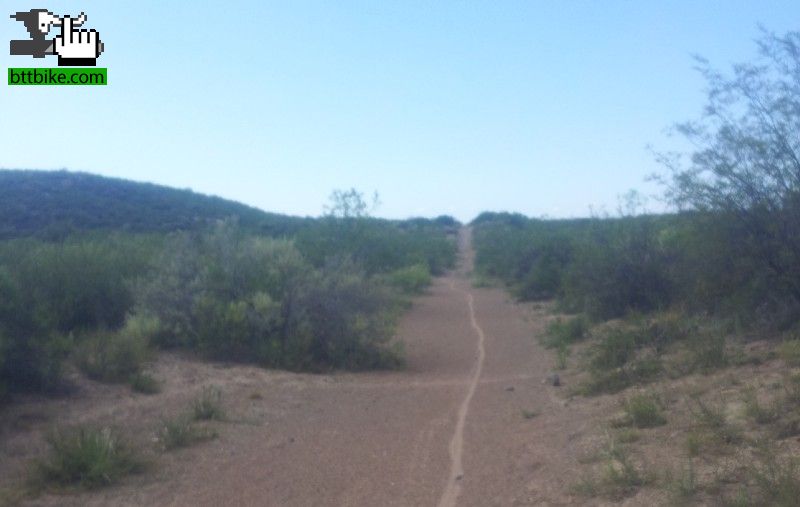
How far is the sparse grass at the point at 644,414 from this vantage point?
11.6m

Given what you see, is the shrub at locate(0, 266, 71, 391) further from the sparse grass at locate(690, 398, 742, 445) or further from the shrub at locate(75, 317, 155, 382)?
the sparse grass at locate(690, 398, 742, 445)

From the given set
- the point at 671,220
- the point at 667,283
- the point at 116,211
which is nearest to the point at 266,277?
the point at 671,220

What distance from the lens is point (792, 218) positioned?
53.3 ft

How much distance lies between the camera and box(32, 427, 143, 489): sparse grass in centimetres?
1027

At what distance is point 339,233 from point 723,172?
26.2 meters

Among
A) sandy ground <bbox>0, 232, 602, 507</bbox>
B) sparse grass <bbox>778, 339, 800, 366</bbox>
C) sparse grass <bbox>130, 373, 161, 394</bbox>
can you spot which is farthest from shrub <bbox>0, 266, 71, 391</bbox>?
sparse grass <bbox>778, 339, 800, 366</bbox>

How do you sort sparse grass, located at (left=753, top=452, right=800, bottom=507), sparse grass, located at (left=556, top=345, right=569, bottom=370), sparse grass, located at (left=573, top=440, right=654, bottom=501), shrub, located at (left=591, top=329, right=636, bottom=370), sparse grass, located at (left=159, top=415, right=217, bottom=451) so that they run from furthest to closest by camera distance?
sparse grass, located at (left=556, top=345, right=569, bottom=370) → shrub, located at (left=591, top=329, right=636, bottom=370) → sparse grass, located at (left=159, top=415, right=217, bottom=451) → sparse grass, located at (left=573, top=440, right=654, bottom=501) → sparse grass, located at (left=753, top=452, right=800, bottom=507)

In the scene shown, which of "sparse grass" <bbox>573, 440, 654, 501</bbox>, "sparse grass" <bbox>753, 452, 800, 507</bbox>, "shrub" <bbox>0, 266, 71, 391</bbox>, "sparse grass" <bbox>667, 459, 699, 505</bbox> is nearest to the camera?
"sparse grass" <bbox>753, 452, 800, 507</bbox>

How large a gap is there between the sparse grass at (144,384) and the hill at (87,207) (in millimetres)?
21987

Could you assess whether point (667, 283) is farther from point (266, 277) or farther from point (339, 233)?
point (339, 233)

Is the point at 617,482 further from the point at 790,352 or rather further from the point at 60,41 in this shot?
the point at 60,41

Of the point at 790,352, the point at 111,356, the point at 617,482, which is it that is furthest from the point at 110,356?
the point at 790,352

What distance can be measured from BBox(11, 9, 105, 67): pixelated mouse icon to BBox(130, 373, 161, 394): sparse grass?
5.44 meters

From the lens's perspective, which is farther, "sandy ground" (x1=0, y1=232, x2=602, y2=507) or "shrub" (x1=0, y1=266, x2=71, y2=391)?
"shrub" (x1=0, y1=266, x2=71, y2=391)
